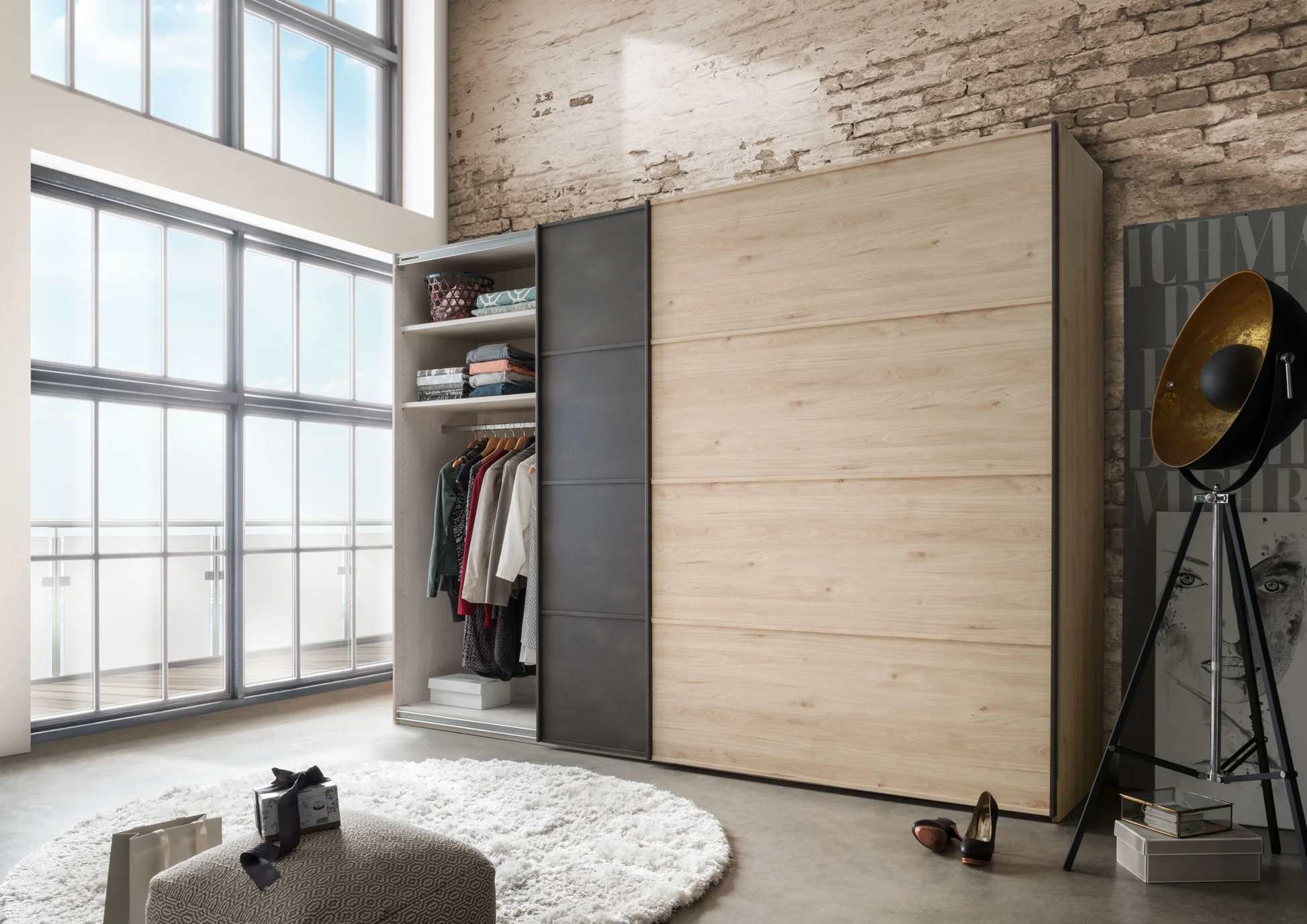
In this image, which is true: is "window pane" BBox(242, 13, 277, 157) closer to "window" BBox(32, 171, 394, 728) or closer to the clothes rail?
"window" BBox(32, 171, 394, 728)

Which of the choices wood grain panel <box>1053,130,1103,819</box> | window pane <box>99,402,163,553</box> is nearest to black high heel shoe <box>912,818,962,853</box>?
wood grain panel <box>1053,130,1103,819</box>

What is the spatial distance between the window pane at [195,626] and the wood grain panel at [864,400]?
2378mm

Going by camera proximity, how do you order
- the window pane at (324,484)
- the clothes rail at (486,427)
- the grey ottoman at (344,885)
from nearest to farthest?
the grey ottoman at (344,885) → the clothes rail at (486,427) → the window pane at (324,484)

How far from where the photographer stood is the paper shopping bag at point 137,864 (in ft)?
7.36

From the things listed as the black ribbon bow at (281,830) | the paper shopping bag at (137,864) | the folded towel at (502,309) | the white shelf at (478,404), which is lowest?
the paper shopping bag at (137,864)

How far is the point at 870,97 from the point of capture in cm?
430

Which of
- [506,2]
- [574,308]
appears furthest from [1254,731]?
[506,2]

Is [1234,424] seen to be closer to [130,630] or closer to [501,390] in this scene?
[501,390]

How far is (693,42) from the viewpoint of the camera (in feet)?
15.8

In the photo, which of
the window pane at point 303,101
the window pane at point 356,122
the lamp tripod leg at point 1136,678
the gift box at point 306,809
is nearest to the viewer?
the gift box at point 306,809

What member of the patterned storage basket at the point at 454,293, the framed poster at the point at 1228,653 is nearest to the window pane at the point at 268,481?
the patterned storage basket at the point at 454,293

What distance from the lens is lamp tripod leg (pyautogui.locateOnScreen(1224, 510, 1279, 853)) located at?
2.70 m

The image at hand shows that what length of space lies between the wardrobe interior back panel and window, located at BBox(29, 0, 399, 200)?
2356 mm

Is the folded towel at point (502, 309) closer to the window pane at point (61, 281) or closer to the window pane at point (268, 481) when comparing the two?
the window pane at point (268, 481)
